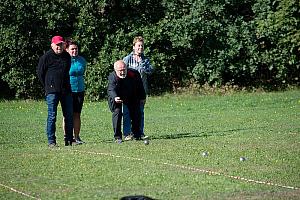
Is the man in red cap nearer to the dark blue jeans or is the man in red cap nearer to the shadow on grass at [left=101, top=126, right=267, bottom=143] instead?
the dark blue jeans

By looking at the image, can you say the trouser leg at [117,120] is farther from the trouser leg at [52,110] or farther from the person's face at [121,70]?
the trouser leg at [52,110]

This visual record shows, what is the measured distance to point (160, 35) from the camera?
31625mm

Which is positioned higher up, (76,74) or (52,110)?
(76,74)

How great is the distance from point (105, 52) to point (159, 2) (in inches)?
120

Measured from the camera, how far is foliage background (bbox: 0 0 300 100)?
31172 mm

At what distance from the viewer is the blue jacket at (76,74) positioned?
49.6 ft

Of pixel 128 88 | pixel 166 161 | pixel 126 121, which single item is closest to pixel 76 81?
pixel 128 88

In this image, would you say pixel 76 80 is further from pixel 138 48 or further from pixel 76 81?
pixel 138 48

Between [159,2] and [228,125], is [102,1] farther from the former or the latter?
[228,125]

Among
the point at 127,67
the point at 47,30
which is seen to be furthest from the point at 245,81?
the point at 127,67

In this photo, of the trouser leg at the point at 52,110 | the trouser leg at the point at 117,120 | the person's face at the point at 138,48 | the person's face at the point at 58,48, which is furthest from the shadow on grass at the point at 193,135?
the person's face at the point at 58,48

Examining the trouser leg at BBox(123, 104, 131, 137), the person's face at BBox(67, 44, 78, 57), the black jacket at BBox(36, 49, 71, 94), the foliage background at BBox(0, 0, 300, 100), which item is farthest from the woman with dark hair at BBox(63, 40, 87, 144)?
the foliage background at BBox(0, 0, 300, 100)

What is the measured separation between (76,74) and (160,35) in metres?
16.7

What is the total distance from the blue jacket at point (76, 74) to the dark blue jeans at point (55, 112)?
1.41 feet
